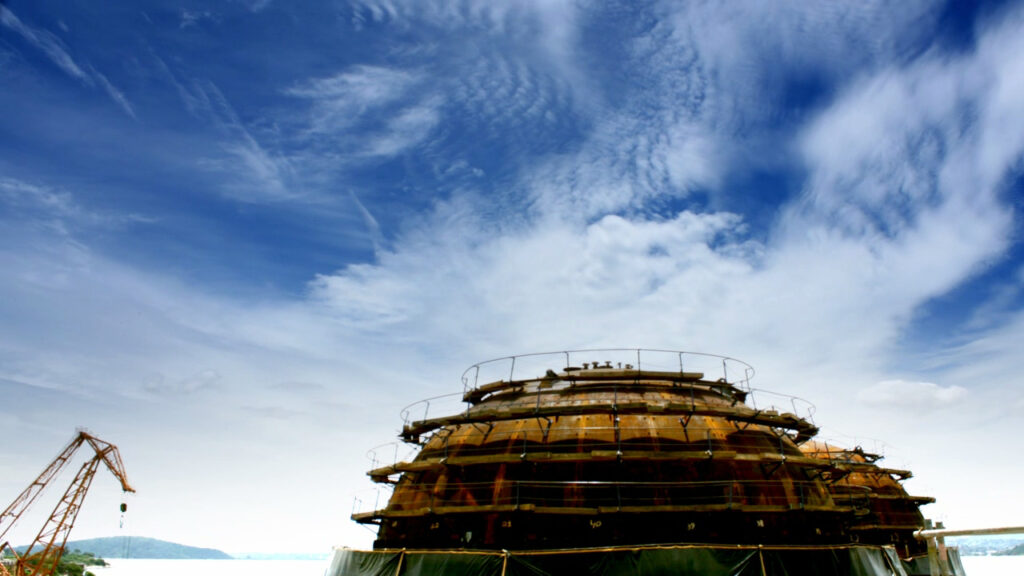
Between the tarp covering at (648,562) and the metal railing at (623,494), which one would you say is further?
the metal railing at (623,494)

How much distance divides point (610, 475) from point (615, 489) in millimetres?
483

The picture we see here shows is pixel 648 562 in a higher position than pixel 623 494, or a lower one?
lower

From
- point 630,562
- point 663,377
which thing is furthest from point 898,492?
point 630,562

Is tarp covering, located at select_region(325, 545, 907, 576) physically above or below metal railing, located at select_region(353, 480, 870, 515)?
below

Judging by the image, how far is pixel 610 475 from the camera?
2059 cm

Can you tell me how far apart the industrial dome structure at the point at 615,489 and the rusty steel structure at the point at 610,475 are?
5cm

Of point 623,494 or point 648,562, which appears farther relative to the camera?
point 623,494

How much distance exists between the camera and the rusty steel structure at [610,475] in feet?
65.4

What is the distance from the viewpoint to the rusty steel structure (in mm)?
19922

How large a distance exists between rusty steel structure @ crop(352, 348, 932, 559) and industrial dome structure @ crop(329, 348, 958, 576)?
0.05m

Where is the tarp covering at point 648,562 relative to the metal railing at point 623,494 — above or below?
below

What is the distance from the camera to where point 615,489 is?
20.3m

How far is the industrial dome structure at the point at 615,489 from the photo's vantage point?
19350 mm

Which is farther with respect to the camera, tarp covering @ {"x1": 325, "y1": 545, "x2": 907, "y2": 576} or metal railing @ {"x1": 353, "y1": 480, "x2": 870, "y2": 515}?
metal railing @ {"x1": 353, "y1": 480, "x2": 870, "y2": 515}
